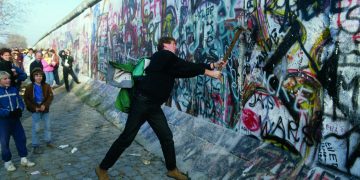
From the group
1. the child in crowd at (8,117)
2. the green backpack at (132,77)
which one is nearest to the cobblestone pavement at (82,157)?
the child in crowd at (8,117)

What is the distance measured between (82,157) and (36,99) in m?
1.33

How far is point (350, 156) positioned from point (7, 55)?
241 inches

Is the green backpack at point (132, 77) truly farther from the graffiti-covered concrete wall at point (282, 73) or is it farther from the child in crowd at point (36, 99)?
the child in crowd at point (36, 99)

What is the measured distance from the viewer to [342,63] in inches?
138

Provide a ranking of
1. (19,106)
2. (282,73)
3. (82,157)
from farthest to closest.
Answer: (82,157), (19,106), (282,73)

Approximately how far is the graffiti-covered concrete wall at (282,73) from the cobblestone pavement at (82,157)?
127cm

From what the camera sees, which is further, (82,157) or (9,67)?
(9,67)

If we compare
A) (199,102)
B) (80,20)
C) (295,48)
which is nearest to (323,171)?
(295,48)

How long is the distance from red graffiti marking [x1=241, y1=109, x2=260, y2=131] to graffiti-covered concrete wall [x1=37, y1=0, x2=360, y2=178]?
13 millimetres

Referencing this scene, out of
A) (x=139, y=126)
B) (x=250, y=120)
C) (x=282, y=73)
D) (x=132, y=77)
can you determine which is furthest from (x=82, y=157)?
(x=282, y=73)

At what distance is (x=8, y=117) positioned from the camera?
5301mm

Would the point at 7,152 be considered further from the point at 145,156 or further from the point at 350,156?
the point at 350,156

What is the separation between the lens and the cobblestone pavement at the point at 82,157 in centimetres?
517

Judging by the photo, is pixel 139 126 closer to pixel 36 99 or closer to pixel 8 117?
pixel 8 117
